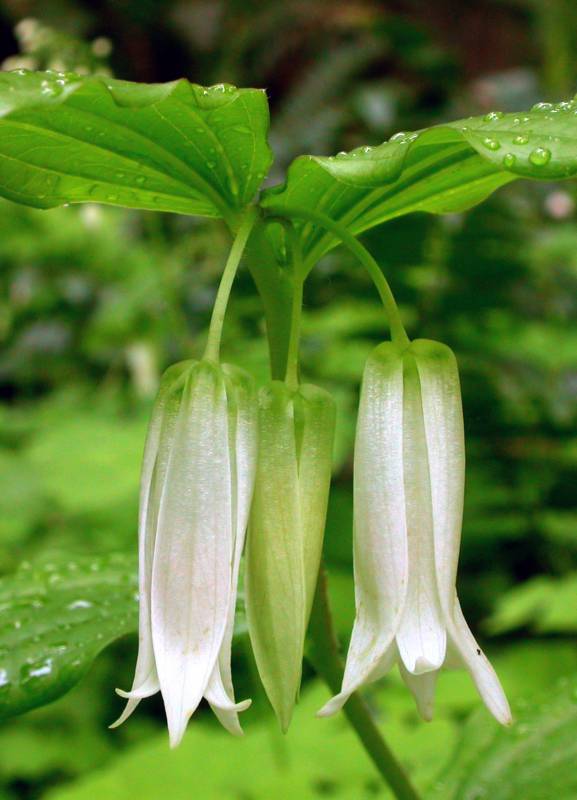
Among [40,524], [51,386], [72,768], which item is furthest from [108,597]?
[51,386]

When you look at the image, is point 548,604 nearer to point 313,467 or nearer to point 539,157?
point 313,467

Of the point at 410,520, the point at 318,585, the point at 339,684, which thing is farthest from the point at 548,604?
the point at 410,520

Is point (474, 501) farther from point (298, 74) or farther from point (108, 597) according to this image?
point (298, 74)

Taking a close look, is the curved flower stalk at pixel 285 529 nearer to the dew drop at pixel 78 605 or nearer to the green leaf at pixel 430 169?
the green leaf at pixel 430 169

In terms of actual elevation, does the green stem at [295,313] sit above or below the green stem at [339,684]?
above

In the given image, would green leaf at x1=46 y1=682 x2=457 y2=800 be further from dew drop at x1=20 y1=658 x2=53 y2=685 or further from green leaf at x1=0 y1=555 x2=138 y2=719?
dew drop at x1=20 y1=658 x2=53 y2=685

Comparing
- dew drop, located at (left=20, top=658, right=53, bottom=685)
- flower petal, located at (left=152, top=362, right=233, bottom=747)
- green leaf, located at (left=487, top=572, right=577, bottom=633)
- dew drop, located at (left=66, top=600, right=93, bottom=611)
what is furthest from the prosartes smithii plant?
green leaf, located at (left=487, top=572, right=577, bottom=633)

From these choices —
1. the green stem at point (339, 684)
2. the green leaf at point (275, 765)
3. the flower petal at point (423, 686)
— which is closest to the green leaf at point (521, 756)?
the green stem at point (339, 684)
